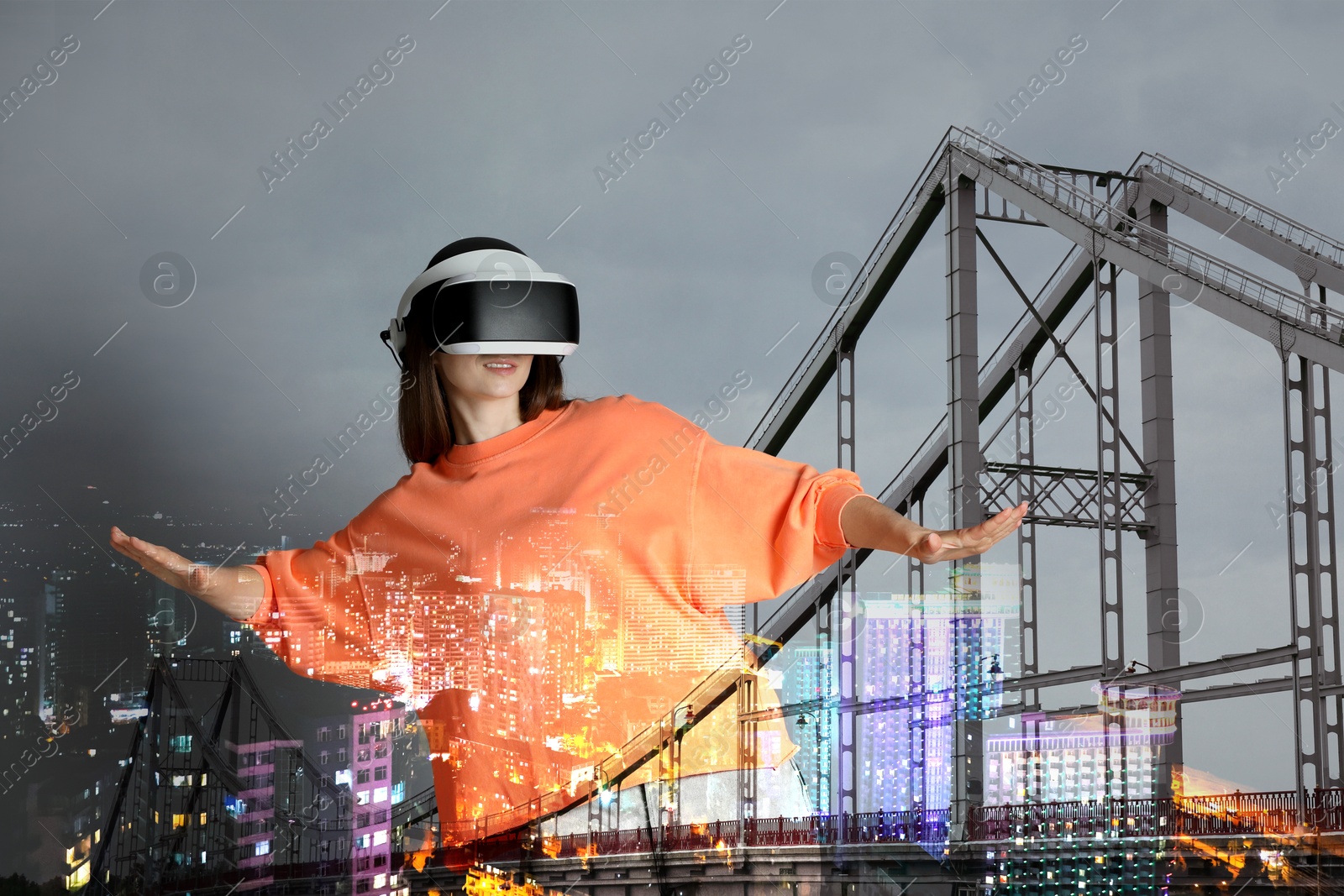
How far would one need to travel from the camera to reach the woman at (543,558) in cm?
226

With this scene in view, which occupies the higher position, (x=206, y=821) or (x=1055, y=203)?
(x=1055, y=203)

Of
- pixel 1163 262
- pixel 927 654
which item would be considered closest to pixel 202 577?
pixel 927 654

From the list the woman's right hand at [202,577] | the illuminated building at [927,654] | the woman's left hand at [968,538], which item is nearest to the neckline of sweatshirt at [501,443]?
the woman's right hand at [202,577]

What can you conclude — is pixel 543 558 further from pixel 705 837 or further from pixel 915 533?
pixel 915 533

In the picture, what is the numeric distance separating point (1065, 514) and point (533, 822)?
6.41 metres

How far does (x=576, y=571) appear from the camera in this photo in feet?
7.53

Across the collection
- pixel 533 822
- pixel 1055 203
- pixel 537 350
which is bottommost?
pixel 533 822

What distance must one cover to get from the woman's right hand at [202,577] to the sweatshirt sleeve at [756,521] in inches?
34.7

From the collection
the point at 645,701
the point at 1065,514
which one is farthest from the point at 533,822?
the point at 1065,514

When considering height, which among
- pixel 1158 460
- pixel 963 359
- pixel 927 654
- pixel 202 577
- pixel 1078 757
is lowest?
pixel 1078 757

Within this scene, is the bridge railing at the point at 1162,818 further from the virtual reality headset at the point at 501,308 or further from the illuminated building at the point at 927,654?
the virtual reality headset at the point at 501,308

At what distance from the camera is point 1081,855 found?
299 cm

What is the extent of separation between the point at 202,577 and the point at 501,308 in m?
0.77

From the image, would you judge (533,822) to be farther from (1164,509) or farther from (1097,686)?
(1164,509)
